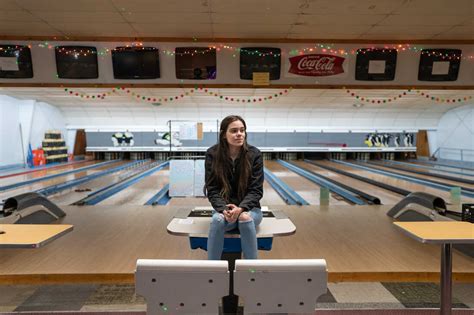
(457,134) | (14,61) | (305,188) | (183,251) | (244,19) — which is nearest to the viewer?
(183,251)

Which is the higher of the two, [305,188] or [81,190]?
[81,190]

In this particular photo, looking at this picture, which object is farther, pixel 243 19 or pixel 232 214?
pixel 243 19

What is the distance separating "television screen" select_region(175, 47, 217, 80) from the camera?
464cm

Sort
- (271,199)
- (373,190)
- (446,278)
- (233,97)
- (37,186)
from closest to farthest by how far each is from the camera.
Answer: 1. (446,278)
2. (271,199)
3. (373,190)
4. (37,186)
5. (233,97)

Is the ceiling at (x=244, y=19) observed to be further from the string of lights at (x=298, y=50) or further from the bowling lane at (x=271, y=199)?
the bowling lane at (x=271, y=199)

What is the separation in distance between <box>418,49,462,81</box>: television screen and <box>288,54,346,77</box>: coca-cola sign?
1149 millimetres

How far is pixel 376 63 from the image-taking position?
4.74 meters

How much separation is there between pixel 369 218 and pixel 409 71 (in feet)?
7.13

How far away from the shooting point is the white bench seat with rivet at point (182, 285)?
1.38 meters

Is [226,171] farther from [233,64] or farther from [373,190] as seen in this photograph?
[373,190]

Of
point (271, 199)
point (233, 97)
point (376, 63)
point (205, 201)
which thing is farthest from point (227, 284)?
point (233, 97)

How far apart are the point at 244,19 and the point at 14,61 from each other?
10.4 feet

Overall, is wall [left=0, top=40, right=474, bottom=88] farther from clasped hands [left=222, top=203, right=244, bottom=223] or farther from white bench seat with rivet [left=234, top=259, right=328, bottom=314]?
white bench seat with rivet [left=234, top=259, right=328, bottom=314]

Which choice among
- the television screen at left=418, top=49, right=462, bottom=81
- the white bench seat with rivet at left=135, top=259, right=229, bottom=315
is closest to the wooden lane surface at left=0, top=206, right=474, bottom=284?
the white bench seat with rivet at left=135, top=259, right=229, bottom=315
